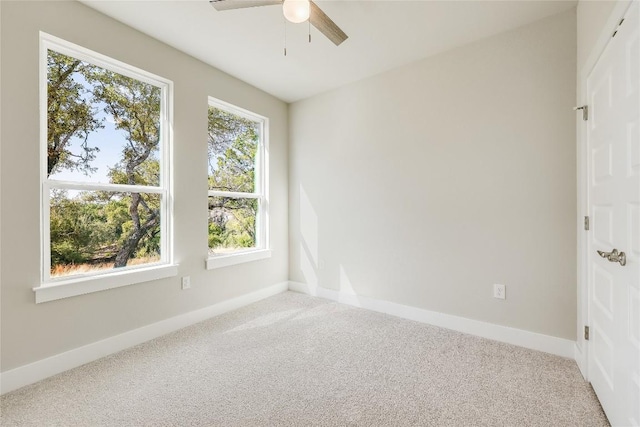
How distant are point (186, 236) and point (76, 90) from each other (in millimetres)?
1428

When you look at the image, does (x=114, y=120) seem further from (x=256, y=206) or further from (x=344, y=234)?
(x=344, y=234)

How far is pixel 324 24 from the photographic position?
1945 mm

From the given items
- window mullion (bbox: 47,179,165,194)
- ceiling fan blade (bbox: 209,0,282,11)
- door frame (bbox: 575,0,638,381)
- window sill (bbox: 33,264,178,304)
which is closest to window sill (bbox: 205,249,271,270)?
window sill (bbox: 33,264,178,304)

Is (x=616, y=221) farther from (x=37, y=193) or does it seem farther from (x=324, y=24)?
(x=37, y=193)

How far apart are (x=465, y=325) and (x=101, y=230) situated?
10.5 feet

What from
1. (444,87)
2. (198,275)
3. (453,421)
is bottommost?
(453,421)

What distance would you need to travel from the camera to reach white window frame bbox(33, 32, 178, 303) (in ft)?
6.66

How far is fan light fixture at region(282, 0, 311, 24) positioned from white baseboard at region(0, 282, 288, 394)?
265 centimetres

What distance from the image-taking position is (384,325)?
288 cm

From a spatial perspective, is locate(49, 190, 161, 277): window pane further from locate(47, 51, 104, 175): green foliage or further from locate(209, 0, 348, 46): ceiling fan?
locate(209, 0, 348, 46): ceiling fan

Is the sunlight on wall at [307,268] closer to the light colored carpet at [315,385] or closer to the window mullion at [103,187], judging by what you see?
the light colored carpet at [315,385]

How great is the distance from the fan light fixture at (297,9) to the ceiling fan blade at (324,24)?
8 cm

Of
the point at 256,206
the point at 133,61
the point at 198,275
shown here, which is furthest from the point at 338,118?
the point at 198,275

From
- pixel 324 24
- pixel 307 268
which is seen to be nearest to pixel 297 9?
pixel 324 24
